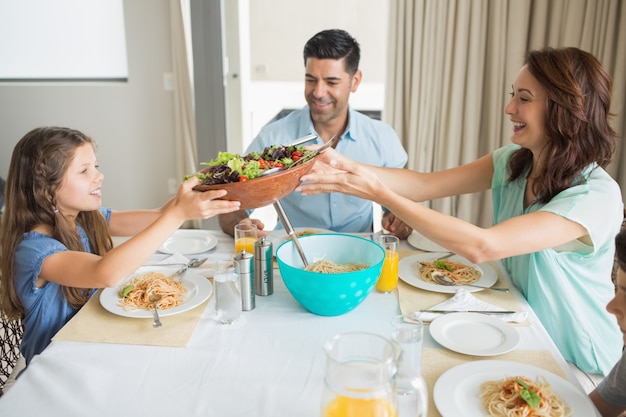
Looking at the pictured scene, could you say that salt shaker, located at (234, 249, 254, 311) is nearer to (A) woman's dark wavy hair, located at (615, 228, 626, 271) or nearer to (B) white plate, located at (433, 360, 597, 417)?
(B) white plate, located at (433, 360, 597, 417)

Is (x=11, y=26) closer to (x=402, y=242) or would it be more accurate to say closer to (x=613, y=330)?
(x=402, y=242)

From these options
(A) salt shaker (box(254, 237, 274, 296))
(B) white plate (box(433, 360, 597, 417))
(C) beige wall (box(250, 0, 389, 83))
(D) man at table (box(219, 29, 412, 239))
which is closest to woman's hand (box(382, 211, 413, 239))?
(D) man at table (box(219, 29, 412, 239))

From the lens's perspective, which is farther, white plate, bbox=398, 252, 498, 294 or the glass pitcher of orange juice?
white plate, bbox=398, 252, 498, 294

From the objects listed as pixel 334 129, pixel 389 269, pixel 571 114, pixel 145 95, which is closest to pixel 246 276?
pixel 389 269

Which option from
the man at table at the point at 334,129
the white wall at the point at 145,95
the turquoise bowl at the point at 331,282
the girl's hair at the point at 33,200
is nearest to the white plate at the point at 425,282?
the turquoise bowl at the point at 331,282

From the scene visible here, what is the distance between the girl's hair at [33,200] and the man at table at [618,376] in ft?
4.47

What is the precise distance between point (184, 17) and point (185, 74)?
41 centimetres

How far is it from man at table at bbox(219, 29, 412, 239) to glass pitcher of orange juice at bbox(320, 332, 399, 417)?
1.43 metres

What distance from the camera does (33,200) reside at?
1.57 metres

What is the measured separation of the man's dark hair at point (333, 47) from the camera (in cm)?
234

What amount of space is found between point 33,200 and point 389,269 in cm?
105

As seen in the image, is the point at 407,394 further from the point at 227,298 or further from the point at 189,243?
the point at 189,243

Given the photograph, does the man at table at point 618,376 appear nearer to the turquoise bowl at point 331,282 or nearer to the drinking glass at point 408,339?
the drinking glass at point 408,339

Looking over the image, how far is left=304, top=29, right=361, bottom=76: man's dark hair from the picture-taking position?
2.34m
